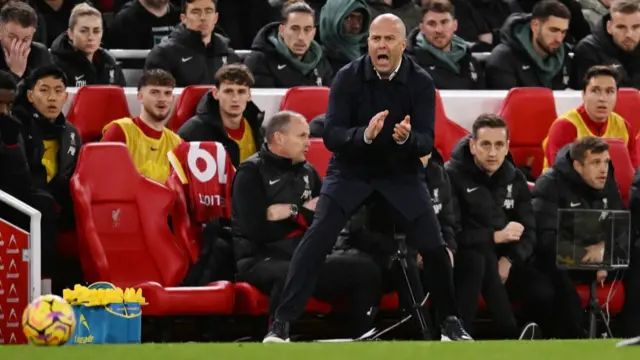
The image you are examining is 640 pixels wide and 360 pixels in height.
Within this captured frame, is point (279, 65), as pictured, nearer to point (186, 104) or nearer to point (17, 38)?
point (186, 104)

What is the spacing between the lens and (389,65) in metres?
7.89

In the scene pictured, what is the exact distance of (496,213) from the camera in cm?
933

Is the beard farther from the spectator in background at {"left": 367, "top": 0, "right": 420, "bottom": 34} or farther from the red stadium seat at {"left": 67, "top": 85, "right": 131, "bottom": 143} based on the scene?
the spectator in background at {"left": 367, "top": 0, "right": 420, "bottom": 34}

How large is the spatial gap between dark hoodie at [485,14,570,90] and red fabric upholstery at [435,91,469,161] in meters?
1.21

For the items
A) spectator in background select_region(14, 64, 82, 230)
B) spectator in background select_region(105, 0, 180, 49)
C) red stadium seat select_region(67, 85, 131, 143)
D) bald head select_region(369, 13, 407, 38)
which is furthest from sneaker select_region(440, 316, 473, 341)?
spectator in background select_region(105, 0, 180, 49)

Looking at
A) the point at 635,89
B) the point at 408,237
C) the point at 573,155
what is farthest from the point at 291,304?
the point at 635,89

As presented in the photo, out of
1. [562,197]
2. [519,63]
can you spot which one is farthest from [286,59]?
[562,197]

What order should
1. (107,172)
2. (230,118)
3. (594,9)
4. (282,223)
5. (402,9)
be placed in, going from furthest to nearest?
(594,9) → (402,9) → (230,118) → (107,172) → (282,223)

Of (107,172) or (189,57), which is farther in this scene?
(189,57)

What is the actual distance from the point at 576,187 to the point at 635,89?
5.19 ft

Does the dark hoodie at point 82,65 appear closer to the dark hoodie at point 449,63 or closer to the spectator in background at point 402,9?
the dark hoodie at point 449,63

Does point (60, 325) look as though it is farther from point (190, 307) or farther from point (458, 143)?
point (458, 143)

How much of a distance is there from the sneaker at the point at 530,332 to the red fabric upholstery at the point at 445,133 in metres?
1.54

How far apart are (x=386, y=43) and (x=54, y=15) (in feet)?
14.4
